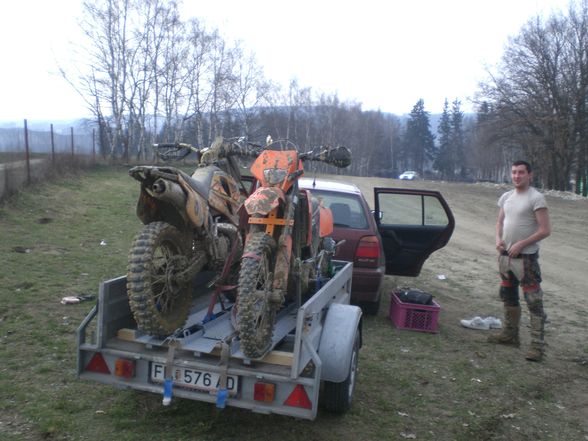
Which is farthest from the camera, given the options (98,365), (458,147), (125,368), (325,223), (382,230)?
(458,147)

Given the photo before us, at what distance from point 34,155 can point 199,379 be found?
13554 millimetres

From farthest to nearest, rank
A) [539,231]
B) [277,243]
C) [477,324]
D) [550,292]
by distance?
[550,292] < [477,324] < [539,231] < [277,243]

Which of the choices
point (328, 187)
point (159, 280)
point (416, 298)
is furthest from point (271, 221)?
point (328, 187)

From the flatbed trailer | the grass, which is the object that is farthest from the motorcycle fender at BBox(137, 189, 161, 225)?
the grass

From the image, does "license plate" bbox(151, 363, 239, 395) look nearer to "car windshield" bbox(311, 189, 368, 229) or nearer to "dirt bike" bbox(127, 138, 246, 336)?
"dirt bike" bbox(127, 138, 246, 336)

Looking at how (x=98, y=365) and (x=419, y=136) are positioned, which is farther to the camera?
(x=419, y=136)

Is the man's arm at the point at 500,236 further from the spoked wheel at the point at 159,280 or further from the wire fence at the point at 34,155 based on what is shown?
the wire fence at the point at 34,155

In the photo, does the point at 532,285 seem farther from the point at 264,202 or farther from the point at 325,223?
the point at 264,202

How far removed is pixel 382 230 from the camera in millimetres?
7293

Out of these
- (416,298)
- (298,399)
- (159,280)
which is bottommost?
(416,298)

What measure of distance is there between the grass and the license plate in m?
0.44

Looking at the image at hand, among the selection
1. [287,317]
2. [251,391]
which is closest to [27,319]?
[287,317]

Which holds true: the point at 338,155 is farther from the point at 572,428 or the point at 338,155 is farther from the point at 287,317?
the point at 572,428

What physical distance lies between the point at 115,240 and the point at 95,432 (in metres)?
7.64
